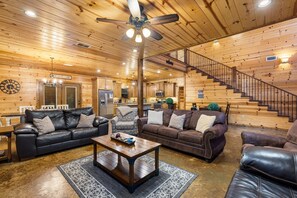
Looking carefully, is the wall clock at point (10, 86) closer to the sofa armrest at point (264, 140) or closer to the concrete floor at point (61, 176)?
the concrete floor at point (61, 176)

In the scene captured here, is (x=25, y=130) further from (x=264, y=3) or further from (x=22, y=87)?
(x=264, y=3)

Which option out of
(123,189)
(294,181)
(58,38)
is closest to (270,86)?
(294,181)

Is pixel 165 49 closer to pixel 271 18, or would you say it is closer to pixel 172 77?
pixel 271 18

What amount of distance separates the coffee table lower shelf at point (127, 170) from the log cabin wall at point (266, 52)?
253 inches

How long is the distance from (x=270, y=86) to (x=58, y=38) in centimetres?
752

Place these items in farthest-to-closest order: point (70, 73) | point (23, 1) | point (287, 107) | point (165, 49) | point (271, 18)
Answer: point (70, 73), point (287, 107), point (165, 49), point (271, 18), point (23, 1)

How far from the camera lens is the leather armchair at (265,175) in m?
1.10

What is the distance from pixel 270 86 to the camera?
564 cm

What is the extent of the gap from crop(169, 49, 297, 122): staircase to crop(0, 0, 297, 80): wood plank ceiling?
3.79 m

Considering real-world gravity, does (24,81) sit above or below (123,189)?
above

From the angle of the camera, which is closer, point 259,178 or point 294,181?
point 294,181

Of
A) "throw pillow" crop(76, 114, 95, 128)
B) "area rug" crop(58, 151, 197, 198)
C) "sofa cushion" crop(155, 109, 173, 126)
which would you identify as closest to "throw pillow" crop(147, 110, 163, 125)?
"sofa cushion" crop(155, 109, 173, 126)

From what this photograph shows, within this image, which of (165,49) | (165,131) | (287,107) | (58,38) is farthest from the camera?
(287,107)

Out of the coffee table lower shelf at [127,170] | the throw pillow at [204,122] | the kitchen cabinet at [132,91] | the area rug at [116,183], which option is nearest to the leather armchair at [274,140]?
the throw pillow at [204,122]
